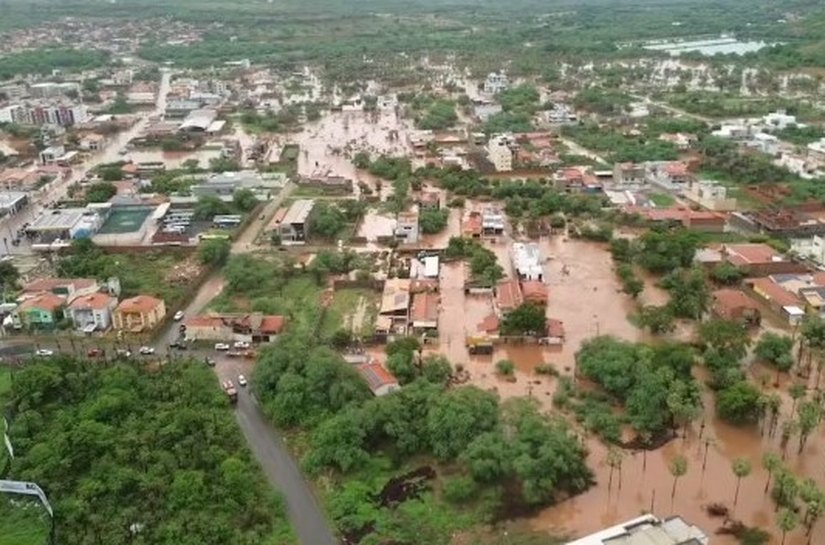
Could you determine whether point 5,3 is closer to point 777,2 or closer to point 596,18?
point 596,18

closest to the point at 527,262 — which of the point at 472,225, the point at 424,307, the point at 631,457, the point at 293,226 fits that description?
the point at 424,307

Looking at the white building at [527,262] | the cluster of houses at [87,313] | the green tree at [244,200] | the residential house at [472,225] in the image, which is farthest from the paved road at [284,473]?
the green tree at [244,200]

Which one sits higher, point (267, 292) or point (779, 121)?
point (779, 121)

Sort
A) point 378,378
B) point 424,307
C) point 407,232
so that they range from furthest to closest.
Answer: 1. point 407,232
2. point 424,307
3. point 378,378

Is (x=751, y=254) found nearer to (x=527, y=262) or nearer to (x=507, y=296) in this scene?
(x=527, y=262)

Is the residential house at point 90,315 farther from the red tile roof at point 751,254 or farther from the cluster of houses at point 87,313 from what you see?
the red tile roof at point 751,254

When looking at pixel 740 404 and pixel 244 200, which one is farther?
pixel 244 200

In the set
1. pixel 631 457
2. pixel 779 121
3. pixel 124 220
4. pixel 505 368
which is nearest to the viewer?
pixel 631 457
